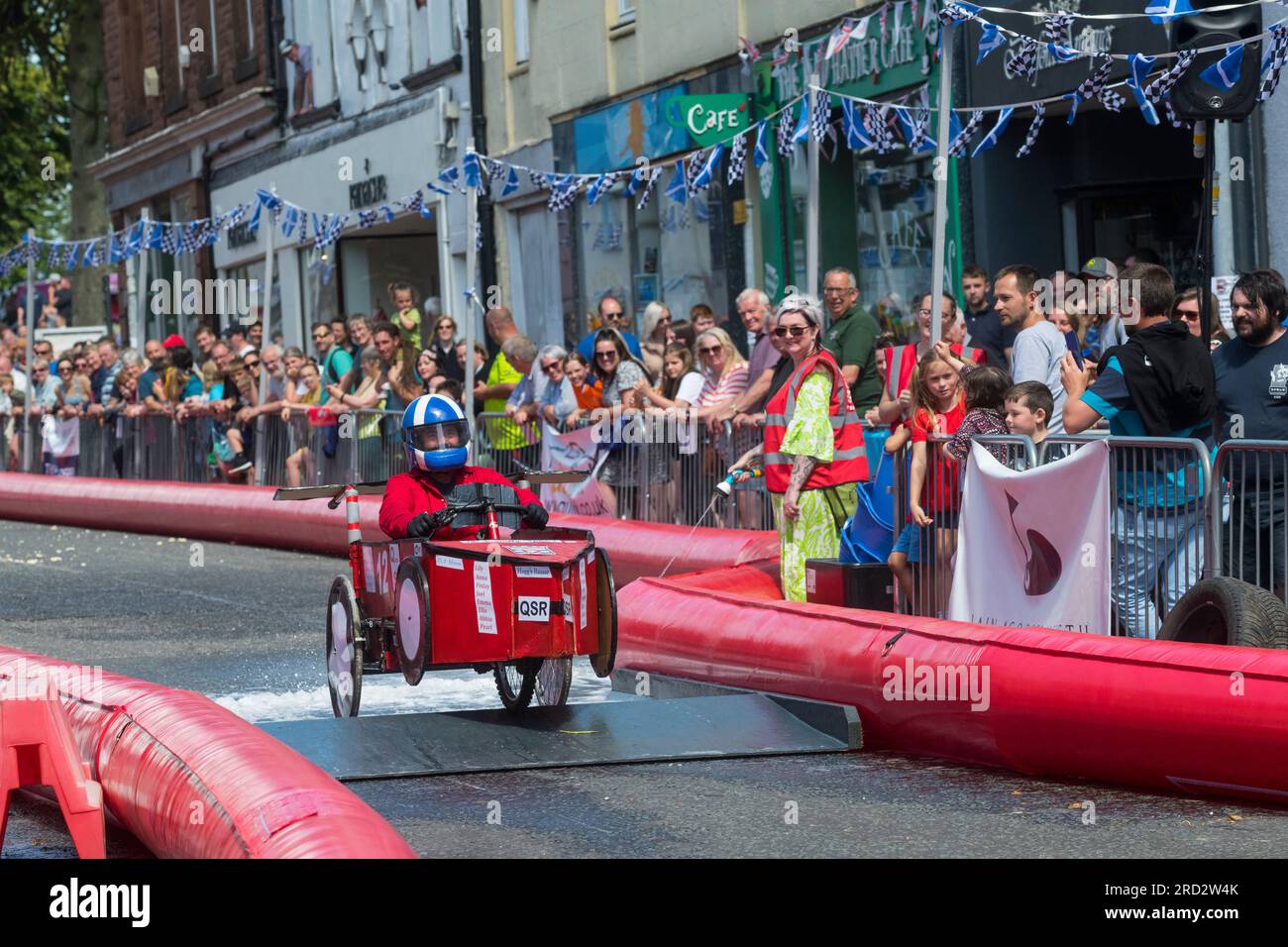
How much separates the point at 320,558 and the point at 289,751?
1170 cm

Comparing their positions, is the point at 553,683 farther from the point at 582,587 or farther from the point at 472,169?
the point at 472,169

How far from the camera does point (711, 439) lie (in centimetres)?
1534

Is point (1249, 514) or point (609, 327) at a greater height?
point (609, 327)

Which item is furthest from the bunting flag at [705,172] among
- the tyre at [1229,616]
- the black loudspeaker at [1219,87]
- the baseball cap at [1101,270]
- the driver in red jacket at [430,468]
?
the tyre at [1229,616]

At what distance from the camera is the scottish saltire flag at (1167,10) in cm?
1171

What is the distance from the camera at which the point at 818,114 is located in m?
16.8

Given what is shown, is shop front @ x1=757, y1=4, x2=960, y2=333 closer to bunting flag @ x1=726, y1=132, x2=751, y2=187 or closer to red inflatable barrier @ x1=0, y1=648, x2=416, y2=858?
bunting flag @ x1=726, y1=132, x2=751, y2=187

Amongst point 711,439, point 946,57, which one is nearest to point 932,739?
point 946,57

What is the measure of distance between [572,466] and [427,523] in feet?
22.2

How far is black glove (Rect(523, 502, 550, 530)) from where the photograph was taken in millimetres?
10336

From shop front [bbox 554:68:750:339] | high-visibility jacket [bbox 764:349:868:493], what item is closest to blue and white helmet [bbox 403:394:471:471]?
high-visibility jacket [bbox 764:349:868:493]

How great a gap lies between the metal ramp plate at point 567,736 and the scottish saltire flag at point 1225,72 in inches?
144

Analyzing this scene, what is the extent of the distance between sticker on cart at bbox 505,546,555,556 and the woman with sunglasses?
9569 mm

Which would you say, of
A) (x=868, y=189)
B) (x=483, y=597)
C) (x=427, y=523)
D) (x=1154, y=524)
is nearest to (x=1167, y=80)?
(x=1154, y=524)
